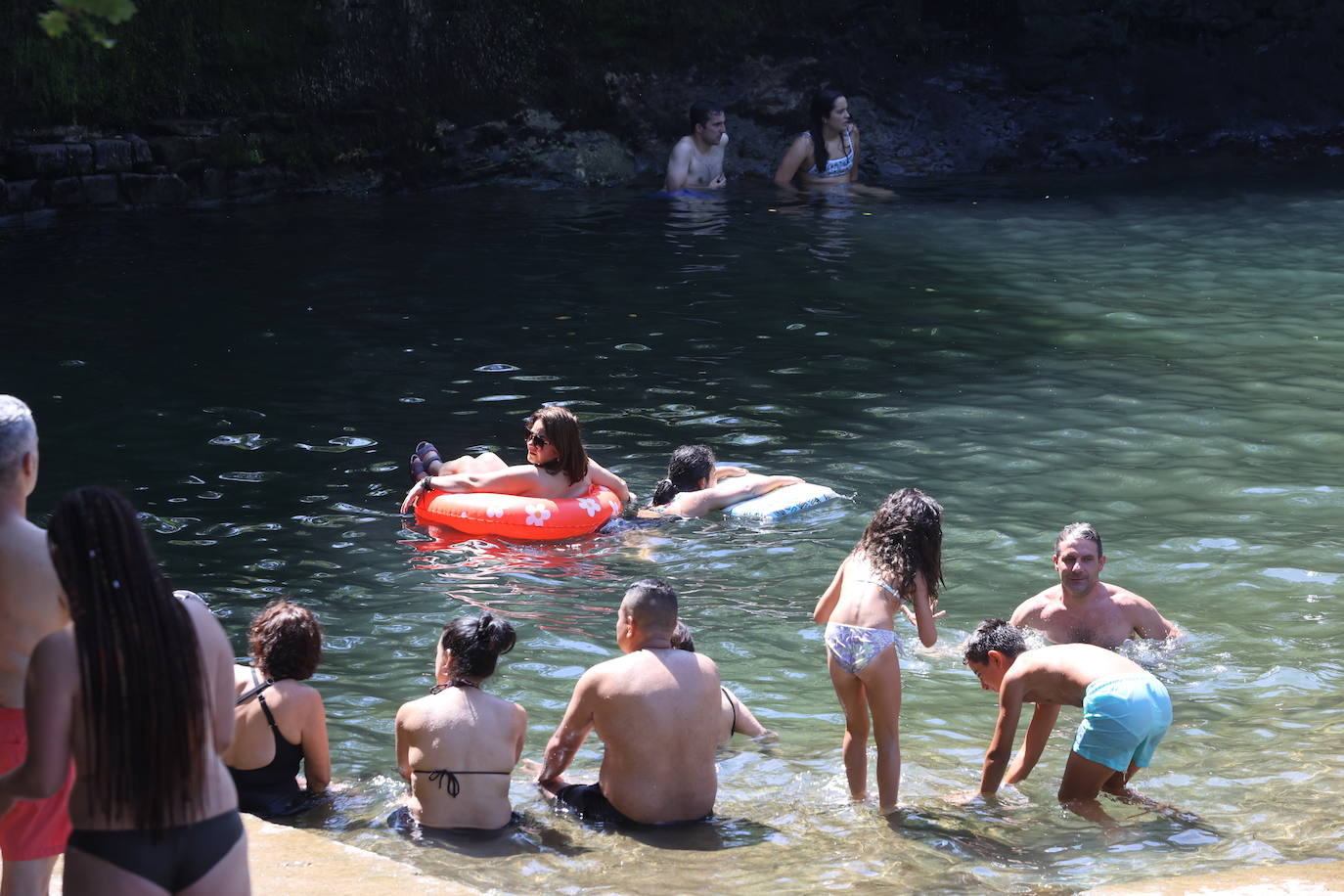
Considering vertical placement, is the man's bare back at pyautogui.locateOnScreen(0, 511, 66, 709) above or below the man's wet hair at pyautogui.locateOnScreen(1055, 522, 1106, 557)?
above

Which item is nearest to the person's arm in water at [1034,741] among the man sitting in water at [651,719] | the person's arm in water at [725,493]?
the man sitting in water at [651,719]

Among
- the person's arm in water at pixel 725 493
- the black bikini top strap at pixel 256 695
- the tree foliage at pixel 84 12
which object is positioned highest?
the tree foliage at pixel 84 12

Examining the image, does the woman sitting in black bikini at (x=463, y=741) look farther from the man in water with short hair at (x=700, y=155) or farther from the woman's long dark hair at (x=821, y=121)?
the woman's long dark hair at (x=821, y=121)

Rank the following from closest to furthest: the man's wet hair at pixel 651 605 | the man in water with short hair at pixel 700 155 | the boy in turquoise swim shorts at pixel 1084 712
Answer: the man's wet hair at pixel 651 605, the boy in turquoise swim shorts at pixel 1084 712, the man in water with short hair at pixel 700 155

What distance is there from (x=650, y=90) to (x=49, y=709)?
18.0m

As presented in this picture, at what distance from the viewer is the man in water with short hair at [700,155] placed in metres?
17.6

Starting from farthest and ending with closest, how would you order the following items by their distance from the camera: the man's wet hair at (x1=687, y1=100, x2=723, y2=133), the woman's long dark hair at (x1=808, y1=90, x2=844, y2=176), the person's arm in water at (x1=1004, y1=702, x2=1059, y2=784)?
the woman's long dark hair at (x1=808, y1=90, x2=844, y2=176)
the man's wet hair at (x1=687, y1=100, x2=723, y2=133)
the person's arm in water at (x1=1004, y1=702, x2=1059, y2=784)

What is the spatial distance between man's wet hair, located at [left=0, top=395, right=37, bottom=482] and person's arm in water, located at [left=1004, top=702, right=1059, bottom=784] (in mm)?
3811

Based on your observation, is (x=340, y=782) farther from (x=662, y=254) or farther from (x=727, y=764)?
(x=662, y=254)

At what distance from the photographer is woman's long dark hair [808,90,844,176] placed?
17812mm

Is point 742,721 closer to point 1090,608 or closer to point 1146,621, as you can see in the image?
point 1090,608

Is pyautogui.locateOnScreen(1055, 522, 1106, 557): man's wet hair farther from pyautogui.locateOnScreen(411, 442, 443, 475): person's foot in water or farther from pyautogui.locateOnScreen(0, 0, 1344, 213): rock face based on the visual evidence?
pyautogui.locateOnScreen(0, 0, 1344, 213): rock face

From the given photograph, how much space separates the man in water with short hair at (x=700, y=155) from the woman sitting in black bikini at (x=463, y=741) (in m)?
13.1

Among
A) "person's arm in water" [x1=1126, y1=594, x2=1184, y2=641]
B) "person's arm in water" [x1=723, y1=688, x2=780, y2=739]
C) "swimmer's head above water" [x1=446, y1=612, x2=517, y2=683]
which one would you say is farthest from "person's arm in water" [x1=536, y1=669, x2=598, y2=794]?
"person's arm in water" [x1=1126, y1=594, x2=1184, y2=641]
